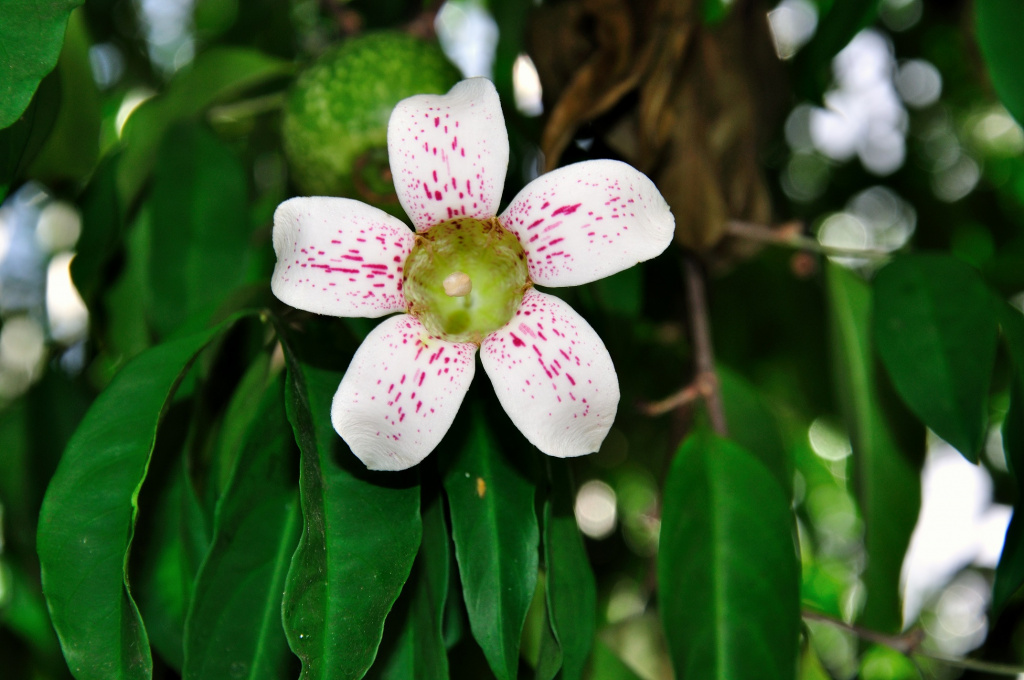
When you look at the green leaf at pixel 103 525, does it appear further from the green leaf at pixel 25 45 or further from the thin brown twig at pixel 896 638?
the thin brown twig at pixel 896 638

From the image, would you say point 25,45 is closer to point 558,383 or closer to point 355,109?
point 355,109

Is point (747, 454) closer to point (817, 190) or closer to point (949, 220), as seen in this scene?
point (949, 220)

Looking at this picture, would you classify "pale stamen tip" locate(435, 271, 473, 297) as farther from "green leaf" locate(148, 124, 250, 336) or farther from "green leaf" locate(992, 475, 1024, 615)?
"green leaf" locate(992, 475, 1024, 615)

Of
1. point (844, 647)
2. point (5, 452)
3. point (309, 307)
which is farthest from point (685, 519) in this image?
point (844, 647)

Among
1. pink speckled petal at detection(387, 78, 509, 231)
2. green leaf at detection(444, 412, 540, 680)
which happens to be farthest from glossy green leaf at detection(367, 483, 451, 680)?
pink speckled petal at detection(387, 78, 509, 231)

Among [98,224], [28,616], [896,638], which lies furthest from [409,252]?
[28,616]
